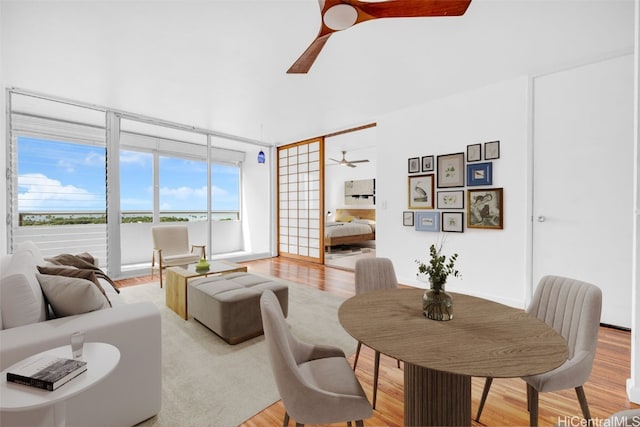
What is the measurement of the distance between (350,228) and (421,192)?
12.1ft

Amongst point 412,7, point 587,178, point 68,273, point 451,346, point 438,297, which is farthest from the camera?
point 587,178

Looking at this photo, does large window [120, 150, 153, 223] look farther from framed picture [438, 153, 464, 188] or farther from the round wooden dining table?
the round wooden dining table

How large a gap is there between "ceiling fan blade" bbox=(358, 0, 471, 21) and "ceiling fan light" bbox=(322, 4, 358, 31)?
0.13ft

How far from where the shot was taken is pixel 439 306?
1266 mm

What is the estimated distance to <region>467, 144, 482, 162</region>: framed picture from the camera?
3.39 metres

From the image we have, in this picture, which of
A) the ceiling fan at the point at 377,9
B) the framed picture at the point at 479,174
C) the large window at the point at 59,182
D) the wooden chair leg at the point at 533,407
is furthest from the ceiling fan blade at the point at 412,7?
the large window at the point at 59,182

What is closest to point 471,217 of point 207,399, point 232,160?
point 207,399

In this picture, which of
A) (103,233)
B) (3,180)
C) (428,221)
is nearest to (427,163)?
(428,221)

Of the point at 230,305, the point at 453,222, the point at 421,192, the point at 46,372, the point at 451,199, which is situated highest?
the point at 421,192

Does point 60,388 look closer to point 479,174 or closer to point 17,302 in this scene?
point 17,302

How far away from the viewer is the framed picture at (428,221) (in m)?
3.76

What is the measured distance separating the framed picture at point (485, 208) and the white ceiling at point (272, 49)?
130cm

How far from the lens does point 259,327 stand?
8.05ft

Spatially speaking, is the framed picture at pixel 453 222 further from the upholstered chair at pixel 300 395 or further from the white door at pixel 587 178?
the upholstered chair at pixel 300 395
